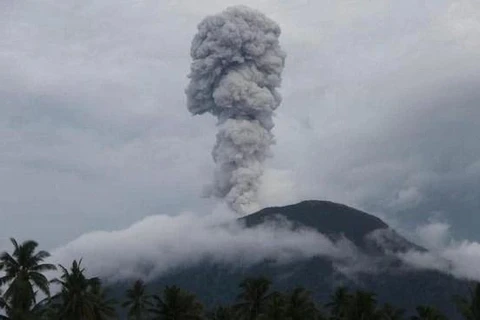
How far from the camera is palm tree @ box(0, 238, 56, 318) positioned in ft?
224

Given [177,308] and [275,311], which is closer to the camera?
[177,308]

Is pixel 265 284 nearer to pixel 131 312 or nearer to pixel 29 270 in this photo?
pixel 131 312

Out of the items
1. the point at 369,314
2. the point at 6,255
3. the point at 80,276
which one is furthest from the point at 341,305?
the point at 6,255

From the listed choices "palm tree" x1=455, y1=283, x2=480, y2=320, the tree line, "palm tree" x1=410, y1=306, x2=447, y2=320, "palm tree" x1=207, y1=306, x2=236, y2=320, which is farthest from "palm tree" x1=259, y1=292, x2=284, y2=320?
"palm tree" x1=455, y1=283, x2=480, y2=320

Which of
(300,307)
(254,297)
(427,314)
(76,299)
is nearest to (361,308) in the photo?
(300,307)

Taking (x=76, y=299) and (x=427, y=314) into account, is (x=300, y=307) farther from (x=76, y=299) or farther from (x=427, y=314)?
(x=76, y=299)

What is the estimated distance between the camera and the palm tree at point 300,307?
316 feet

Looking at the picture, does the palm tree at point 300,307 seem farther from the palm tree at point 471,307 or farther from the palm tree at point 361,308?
the palm tree at point 471,307

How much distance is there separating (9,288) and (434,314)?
51.6 m

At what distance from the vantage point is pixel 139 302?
347ft

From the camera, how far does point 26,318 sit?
65000 mm

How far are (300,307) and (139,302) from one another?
18.8m

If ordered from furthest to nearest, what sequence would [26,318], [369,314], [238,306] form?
1. [238,306]
2. [369,314]
3. [26,318]

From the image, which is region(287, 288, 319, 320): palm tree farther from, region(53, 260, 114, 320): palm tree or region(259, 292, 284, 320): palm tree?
region(53, 260, 114, 320): palm tree
